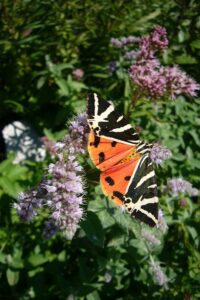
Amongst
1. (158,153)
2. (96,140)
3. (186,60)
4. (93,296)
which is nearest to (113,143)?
(96,140)

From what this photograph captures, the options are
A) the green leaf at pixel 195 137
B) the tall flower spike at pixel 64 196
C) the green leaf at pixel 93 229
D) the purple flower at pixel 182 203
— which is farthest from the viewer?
the green leaf at pixel 195 137

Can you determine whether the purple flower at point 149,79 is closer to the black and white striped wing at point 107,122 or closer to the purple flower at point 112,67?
the black and white striped wing at point 107,122

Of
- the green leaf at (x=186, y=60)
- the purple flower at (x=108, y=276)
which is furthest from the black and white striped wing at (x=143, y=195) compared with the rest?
the green leaf at (x=186, y=60)

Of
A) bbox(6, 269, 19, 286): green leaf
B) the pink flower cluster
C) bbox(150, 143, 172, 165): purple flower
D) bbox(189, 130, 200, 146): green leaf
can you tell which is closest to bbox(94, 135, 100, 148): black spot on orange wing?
bbox(150, 143, 172, 165): purple flower

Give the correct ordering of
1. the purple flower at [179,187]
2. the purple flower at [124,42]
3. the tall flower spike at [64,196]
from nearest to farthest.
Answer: the tall flower spike at [64,196]
the purple flower at [179,187]
the purple flower at [124,42]

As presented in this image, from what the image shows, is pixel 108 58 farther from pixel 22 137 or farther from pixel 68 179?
pixel 68 179

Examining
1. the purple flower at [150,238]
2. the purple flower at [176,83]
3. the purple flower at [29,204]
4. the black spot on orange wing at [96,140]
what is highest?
the purple flower at [176,83]

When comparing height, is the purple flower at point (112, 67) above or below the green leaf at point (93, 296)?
above

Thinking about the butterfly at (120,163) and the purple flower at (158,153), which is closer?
the butterfly at (120,163)
